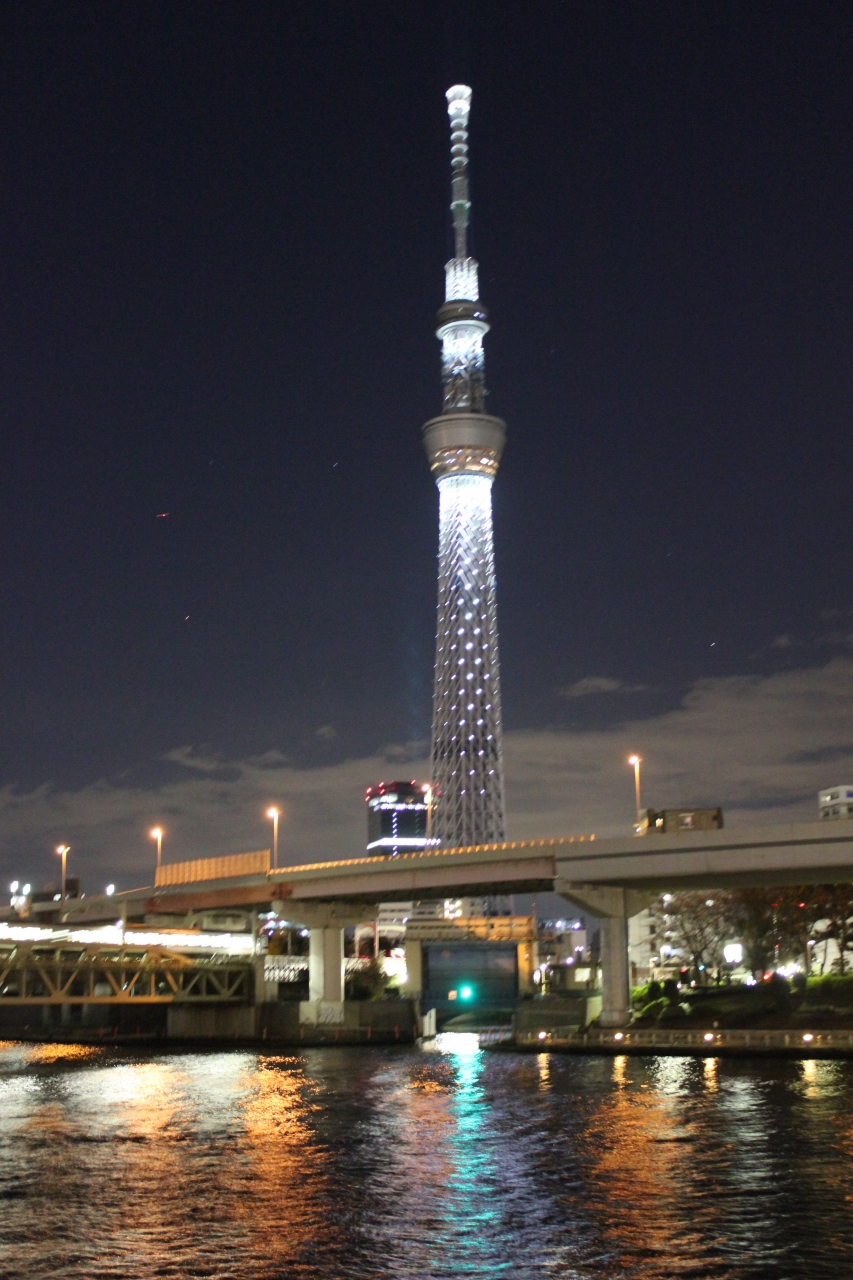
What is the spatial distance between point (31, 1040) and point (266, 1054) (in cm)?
4090

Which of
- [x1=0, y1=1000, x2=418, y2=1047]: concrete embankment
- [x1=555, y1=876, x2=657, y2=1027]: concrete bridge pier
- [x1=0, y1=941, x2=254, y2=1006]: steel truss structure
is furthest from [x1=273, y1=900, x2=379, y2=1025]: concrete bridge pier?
[x1=555, y1=876, x2=657, y2=1027]: concrete bridge pier

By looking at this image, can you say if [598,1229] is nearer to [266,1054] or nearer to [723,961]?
[266,1054]

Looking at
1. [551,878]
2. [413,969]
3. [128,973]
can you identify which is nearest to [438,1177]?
[551,878]

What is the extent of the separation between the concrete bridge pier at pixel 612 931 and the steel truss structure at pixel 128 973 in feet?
97.2

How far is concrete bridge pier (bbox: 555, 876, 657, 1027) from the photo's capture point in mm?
85750

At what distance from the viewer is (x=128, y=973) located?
118625 millimetres

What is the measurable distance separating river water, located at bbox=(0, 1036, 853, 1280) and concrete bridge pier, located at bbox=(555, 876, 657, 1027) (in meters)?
17.5

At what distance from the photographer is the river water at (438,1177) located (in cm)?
3019

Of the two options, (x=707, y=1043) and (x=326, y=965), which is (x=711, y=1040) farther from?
(x=326, y=965)

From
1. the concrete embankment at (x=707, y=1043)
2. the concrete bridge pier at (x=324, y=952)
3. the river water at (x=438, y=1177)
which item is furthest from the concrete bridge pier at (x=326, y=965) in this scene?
the river water at (x=438, y=1177)

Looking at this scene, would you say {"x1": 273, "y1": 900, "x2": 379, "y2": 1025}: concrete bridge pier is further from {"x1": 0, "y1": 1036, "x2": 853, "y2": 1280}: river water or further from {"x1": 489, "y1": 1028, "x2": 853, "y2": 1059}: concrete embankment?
{"x1": 0, "y1": 1036, "x2": 853, "y2": 1280}: river water

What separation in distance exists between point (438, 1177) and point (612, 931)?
50.4 m

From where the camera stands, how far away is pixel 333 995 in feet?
344

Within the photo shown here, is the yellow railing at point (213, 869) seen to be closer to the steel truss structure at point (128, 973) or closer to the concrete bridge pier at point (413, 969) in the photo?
the steel truss structure at point (128, 973)
